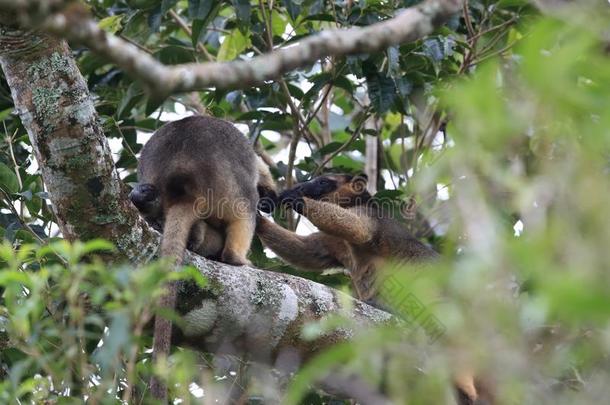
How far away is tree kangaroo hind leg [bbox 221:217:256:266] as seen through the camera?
641 centimetres

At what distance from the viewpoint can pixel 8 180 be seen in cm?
636

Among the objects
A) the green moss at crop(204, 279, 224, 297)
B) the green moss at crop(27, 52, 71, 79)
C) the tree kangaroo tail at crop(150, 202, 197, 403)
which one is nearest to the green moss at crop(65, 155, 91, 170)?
the green moss at crop(27, 52, 71, 79)

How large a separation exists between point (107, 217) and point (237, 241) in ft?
4.69

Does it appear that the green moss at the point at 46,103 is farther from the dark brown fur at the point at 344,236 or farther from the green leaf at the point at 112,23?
the dark brown fur at the point at 344,236

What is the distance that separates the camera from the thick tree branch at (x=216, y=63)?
313cm

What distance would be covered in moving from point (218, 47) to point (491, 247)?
6472 mm

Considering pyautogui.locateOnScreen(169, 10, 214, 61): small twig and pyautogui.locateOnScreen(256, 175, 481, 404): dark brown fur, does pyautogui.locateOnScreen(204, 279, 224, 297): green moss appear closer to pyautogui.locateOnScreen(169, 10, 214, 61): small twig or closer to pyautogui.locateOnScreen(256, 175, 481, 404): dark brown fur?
pyautogui.locateOnScreen(256, 175, 481, 404): dark brown fur

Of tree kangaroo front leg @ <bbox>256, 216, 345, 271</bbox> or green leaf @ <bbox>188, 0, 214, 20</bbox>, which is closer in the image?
green leaf @ <bbox>188, 0, 214, 20</bbox>

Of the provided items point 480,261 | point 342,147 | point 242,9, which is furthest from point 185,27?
point 480,261

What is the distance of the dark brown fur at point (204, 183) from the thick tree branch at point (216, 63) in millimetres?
2642

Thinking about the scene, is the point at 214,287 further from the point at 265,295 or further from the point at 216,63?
the point at 216,63

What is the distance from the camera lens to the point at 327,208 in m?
7.89

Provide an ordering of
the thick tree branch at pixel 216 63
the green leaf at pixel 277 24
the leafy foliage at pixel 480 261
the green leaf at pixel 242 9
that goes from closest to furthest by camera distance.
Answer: the leafy foliage at pixel 480 261 < the thick tree branch at pixel 216 63 < the green leaf at pixel 242 9 < the green leaf at pixel 277 24

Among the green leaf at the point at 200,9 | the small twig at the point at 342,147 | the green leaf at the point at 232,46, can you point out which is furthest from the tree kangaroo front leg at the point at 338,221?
the green leaf at the point at 200,9
